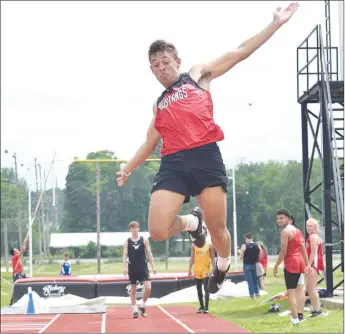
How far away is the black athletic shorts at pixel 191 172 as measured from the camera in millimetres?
6703

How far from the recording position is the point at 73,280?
23.7 meters

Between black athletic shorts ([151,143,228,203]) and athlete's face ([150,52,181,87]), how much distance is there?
1.90 feet

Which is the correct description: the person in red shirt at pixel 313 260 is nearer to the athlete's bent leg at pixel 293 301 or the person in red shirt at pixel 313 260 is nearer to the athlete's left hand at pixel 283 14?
the athlete's bent leg at pixel 293 301

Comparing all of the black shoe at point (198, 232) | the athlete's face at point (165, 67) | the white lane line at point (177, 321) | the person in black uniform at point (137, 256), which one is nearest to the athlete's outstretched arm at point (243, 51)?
the athlete's face at point (165, 67)

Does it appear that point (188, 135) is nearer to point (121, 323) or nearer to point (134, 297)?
point (121, 323)

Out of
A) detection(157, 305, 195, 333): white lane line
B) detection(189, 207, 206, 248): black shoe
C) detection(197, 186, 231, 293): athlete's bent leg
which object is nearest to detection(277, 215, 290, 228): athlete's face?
detection(157, 305, 195, 333): white lane line

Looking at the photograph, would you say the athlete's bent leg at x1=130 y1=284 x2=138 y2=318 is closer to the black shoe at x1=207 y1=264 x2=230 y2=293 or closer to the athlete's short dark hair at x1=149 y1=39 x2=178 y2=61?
the black shoe at x1=207 y1=264 x2=230 y2=293

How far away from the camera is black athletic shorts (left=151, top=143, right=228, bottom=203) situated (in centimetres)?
670

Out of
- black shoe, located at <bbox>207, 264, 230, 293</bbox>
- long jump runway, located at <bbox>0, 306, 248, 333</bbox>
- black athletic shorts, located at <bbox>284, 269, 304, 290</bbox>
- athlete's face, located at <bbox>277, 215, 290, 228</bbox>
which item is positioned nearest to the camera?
black shoe, located at <bbox>207, 264, 230, 293</bbox>

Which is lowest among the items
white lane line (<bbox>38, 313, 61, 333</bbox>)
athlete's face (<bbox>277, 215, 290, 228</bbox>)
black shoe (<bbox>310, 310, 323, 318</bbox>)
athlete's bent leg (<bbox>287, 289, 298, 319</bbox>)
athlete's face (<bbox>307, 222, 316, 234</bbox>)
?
white lane line (<bbox>38, 313, 61, 333</bbox>)

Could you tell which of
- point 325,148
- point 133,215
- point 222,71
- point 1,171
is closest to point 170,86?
point 222,71

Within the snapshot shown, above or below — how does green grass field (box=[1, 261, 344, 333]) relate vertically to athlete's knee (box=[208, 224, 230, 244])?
below

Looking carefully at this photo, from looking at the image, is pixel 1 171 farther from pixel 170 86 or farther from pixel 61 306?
pixel 170 86

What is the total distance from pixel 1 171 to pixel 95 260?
769cm
